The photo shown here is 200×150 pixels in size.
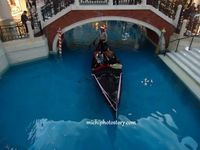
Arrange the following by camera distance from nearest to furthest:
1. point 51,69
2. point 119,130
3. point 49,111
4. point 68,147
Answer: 1. point 68,147
2. point 119,130
3. point 49,111
4. point 51,69

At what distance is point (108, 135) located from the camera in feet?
19.9

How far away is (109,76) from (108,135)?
7.36ft

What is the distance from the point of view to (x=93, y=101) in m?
7.45

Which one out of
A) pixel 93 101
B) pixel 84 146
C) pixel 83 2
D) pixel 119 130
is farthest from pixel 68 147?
pixel 83 2

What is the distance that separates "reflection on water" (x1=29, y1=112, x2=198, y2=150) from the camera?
226 inches

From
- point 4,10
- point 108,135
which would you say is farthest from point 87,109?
point 4,10

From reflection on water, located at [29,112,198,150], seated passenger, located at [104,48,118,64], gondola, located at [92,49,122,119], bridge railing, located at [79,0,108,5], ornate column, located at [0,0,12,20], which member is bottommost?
reflection on water, located at [29,112,198,150]

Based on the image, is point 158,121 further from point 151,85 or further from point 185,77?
point 185,77

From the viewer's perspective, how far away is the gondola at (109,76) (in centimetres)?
635

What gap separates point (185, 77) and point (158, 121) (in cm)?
293

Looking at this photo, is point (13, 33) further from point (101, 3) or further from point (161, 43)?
point (161, 43)

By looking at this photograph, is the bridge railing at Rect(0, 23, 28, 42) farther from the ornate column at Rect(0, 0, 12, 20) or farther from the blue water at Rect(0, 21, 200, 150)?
the ornate column at Rect(0, 0, 12, 20)

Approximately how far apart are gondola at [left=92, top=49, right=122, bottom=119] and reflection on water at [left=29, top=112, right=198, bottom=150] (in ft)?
2.30

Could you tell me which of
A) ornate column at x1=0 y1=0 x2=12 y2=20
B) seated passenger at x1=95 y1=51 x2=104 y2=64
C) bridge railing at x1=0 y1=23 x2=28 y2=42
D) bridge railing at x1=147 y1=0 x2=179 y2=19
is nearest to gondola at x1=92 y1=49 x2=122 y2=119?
seated passenger at x1=95 y1=51 x2=104 y2=64
